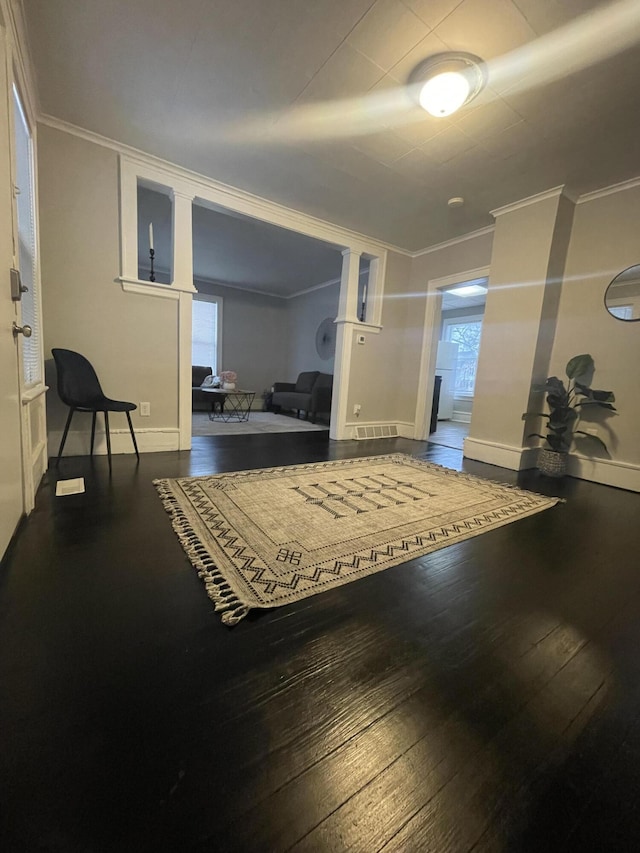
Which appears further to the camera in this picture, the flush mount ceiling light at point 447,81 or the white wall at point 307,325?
the white wall at point 307,325

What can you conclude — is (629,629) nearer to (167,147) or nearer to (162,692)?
(162,692)

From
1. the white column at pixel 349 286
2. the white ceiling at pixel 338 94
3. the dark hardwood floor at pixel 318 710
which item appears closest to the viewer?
the dark hardwood floor at pixel 318 710

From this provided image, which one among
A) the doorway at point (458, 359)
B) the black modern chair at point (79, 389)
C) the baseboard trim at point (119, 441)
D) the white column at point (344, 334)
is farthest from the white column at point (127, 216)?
the doorway at point (458, 359)

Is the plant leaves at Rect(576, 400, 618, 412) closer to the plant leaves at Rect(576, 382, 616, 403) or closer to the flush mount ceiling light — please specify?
the plant leaves at Rect(576, 382, 616, 403)

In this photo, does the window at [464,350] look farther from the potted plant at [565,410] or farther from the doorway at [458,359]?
the potted plant at [565,410]

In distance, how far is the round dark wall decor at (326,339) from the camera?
21.6 feet

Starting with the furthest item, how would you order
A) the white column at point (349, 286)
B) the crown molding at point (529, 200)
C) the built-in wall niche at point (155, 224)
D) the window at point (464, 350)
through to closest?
1. the window at point (464, 350)
2. the white column at point (349, 286)
3. the built-in wall niche at point (155, 224)
4. the crown molding at point (529, 200)

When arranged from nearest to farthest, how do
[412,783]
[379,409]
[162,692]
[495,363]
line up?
1. [412,783]
2. [162,692]
3. [495,363]
4. [379,409]

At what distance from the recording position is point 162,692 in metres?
0.83

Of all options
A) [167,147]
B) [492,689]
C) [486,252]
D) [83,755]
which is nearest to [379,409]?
[486,252]

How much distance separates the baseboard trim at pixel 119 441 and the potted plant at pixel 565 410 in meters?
3.22

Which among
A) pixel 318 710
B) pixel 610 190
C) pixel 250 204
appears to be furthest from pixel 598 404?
pixel 250 204

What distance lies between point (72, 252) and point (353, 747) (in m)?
3.31

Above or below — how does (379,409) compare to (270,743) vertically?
above
